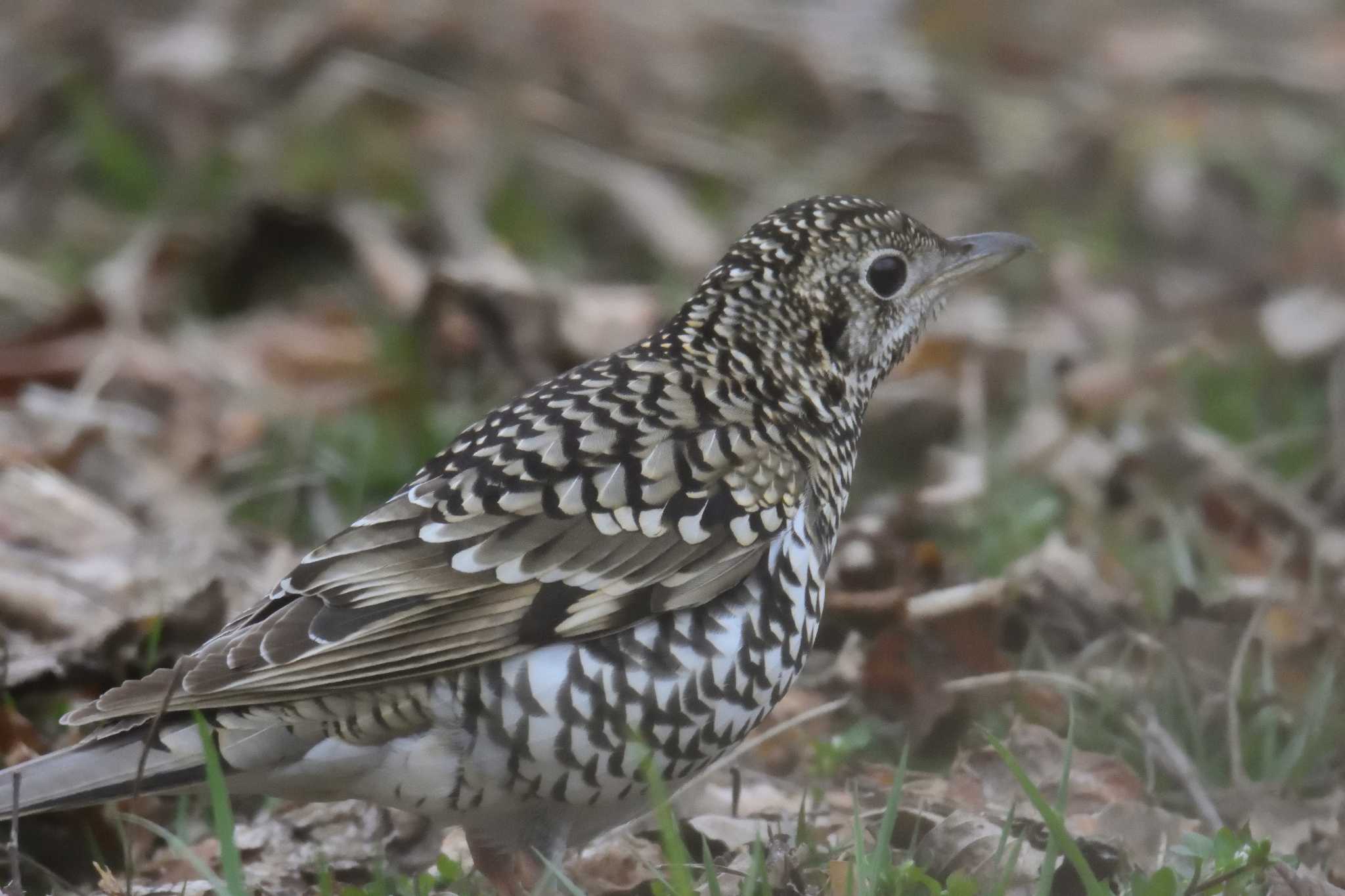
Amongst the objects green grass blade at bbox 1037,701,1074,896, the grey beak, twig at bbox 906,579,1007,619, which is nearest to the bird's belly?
green grass blade at bbox 1037,701,1074,896

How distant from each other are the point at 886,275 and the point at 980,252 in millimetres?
329

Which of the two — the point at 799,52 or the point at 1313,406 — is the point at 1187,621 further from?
the point at 799,52

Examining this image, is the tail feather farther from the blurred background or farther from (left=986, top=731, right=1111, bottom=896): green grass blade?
(left=986, top=731, right=1111, bottom=896): green grass blade

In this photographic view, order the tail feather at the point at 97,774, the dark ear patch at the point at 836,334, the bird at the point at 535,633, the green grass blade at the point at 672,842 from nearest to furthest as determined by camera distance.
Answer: the green grass blade at the point at 672,842
the tail feather at the point at 97,774
the bird at the point at 535,633
the dark ear patch at the point at 836,334

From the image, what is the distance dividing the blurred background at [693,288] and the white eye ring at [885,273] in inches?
36.5

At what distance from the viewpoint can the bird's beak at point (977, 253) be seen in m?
4.54

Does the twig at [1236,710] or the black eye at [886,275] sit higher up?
the black eye at [886,275]

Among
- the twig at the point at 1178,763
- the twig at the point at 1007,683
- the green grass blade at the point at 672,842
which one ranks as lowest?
the twig at the point at 1178,763

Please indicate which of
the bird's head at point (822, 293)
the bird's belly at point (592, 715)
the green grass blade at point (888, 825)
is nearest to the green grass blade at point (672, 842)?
the bird's belly at point (592, 715)

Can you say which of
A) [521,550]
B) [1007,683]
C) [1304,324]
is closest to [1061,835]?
[521,550]

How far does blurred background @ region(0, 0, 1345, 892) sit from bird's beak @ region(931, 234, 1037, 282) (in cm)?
88

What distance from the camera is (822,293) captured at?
4.32 m

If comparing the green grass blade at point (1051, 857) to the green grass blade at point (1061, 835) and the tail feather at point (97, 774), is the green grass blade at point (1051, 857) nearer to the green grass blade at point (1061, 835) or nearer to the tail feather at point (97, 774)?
the green grass blade at point (1061, 835)

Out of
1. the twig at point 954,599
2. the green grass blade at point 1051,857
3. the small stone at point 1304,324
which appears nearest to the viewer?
the green grass blade at point 1051,857
